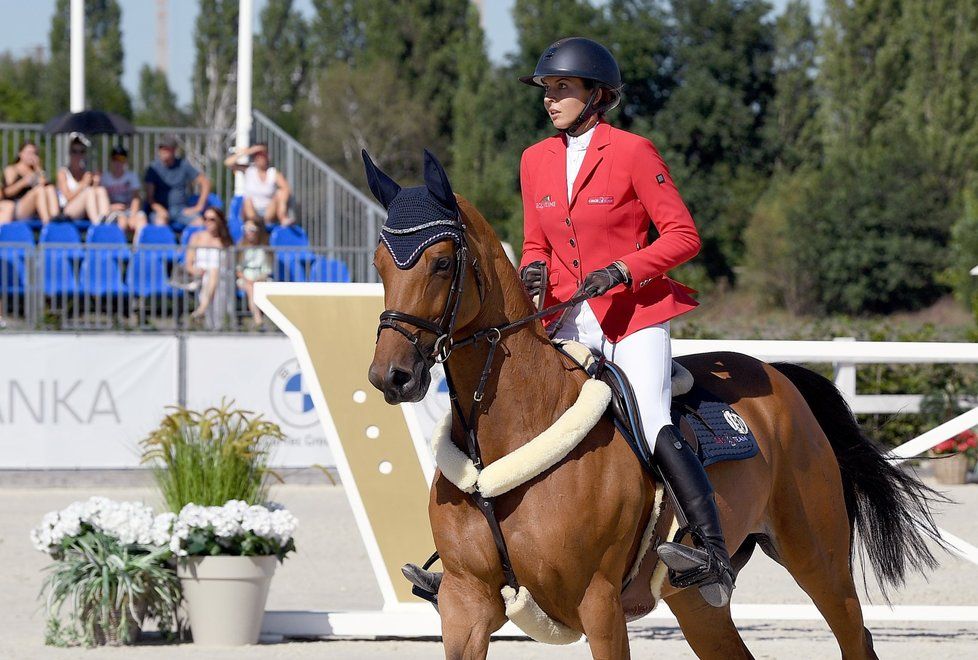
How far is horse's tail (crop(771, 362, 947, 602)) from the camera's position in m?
5.63

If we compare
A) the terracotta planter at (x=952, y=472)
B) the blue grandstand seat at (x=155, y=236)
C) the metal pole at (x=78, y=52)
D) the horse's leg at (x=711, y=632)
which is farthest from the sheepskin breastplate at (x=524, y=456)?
the metal pole at (x=78, y=52)

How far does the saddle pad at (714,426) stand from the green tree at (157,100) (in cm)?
6334

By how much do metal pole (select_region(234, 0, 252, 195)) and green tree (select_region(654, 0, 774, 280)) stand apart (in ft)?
107

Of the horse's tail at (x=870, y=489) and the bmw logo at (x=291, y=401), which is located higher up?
the horse's tail at (x=870, y=489)

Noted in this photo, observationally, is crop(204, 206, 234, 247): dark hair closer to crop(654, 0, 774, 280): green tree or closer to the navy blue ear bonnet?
the navy blue ear bonnet

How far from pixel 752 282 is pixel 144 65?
48819 millimetres

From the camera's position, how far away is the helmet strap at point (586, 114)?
14.3 ft

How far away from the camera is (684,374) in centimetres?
476

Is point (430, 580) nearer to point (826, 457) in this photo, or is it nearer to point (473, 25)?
point (826, 457)

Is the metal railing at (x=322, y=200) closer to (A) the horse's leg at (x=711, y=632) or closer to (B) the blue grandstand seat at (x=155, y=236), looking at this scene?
(B) the blue grandstand seat at (x=155, y=236)

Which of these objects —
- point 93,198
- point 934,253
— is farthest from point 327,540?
point 934,253

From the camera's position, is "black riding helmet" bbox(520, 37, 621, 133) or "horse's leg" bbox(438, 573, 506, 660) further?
"black riding helmet" bbox(520, 37, 621, 133)

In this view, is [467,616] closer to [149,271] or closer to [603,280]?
[603,280]

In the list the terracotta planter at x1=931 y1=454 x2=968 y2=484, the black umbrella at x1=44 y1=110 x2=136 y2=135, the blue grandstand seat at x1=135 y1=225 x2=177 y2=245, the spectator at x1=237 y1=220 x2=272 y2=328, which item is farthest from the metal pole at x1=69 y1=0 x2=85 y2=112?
the terracotta planter at x1=931 y1=454 x2=968 y2=484
